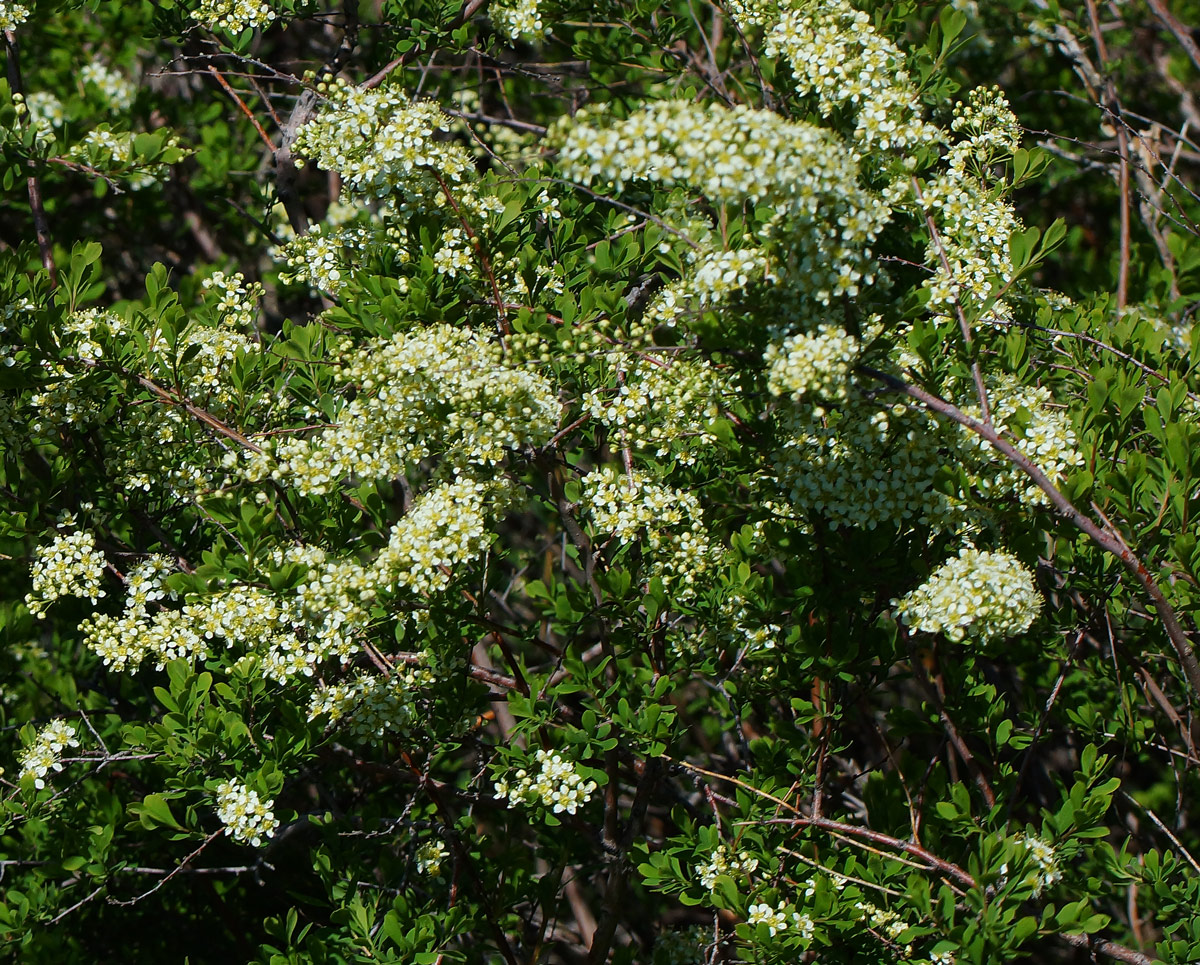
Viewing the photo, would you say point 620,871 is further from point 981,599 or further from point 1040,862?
point 981,599

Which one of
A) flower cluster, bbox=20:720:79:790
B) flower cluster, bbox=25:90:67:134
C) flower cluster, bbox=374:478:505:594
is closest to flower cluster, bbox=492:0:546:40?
flower cluster, bbox=374:478:505:594

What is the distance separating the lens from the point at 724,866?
2885mm

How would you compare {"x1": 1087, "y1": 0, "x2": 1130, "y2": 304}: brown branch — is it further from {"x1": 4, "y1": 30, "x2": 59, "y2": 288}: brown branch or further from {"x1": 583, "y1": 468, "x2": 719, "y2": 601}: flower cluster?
{"x1": 4, "y1": 30, "x2": 59, "y2": 288}: brown branch

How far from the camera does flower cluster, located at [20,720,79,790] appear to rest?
315 cm

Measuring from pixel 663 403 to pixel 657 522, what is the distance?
348 millimetres

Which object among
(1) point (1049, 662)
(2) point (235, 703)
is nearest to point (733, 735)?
(1) point (1049, 662)

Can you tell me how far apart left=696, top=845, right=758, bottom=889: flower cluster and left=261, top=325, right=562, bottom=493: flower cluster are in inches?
47.7

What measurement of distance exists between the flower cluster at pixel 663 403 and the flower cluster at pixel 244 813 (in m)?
1.31

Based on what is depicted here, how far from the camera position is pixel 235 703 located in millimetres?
2953

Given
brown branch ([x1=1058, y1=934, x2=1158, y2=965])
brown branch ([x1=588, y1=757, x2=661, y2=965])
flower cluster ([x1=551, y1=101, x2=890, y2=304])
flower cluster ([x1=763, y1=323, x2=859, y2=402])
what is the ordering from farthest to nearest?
1. brown branch ([x1=588, y1=757, x2=661, y2=965])
2. brown branch ([x1=1058, y1=934, x2=1158, y2=965])
3. flower cluster ([x1=763, y1=323, x2=859, y2=402])
4. flower cluster ([x1=551, y1=101, x2=890, y2=304])

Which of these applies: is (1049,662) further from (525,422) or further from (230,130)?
(230,130)

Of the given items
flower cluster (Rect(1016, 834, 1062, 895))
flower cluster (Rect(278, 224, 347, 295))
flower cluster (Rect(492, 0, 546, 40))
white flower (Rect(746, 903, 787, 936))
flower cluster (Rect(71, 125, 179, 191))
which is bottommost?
white flower (Rect(746, 903, 787, 936))

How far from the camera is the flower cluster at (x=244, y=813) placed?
2719 millimetres

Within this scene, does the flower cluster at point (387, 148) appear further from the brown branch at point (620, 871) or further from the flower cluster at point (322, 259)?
the brown branch at point (620, 871)
